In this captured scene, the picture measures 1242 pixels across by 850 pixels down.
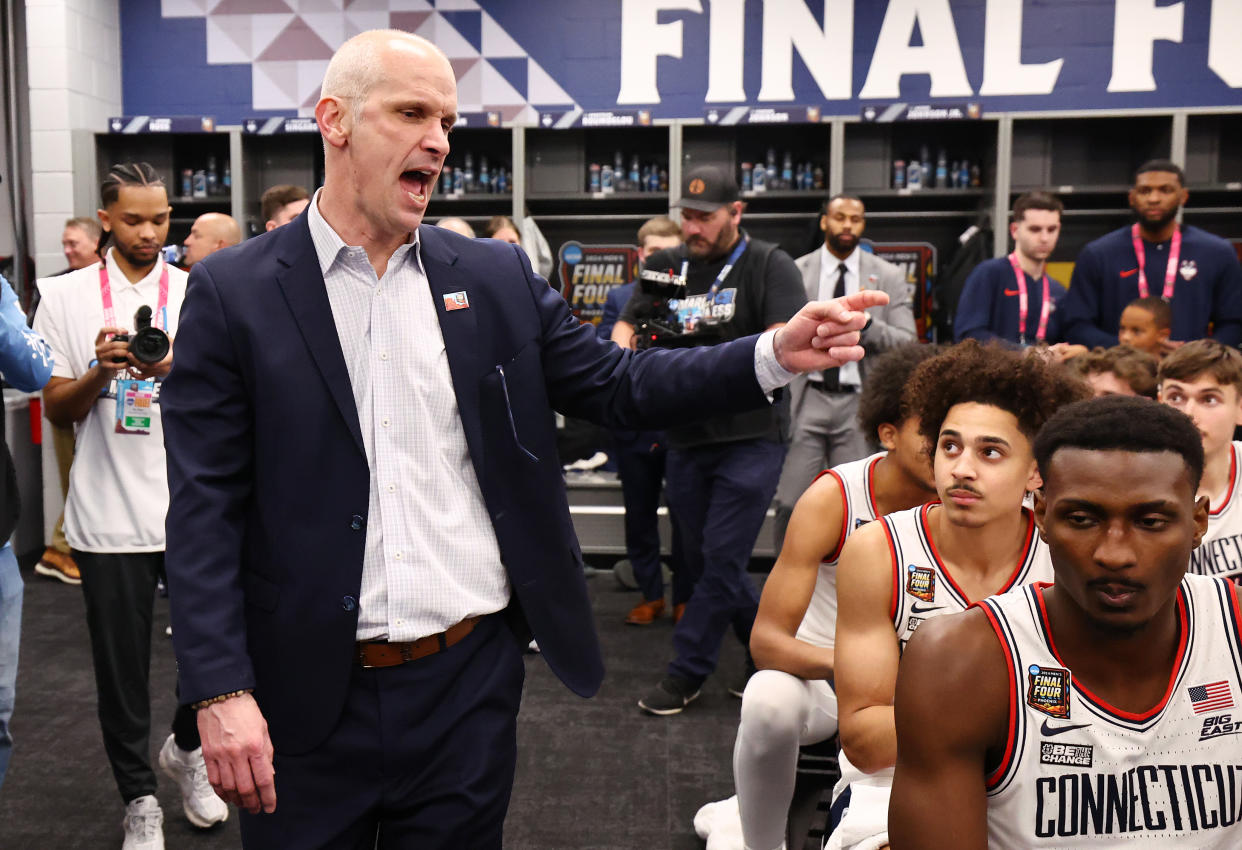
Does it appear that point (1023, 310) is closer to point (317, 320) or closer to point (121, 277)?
point (121, 277)

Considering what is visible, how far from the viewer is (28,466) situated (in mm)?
5840

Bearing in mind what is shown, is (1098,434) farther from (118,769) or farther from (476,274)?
(118,769)

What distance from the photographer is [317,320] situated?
155 cm

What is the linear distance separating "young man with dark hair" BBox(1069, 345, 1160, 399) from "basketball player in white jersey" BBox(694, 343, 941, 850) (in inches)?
39.9

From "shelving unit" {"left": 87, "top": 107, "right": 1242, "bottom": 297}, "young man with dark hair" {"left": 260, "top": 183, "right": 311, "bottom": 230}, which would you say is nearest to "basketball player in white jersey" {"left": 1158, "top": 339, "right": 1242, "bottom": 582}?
"young man with dark hair" {"left": 260, "top": 183, "right": 311, "bottom": 230}

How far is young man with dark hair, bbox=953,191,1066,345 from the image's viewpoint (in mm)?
4891

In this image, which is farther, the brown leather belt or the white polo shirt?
the white polo shirt

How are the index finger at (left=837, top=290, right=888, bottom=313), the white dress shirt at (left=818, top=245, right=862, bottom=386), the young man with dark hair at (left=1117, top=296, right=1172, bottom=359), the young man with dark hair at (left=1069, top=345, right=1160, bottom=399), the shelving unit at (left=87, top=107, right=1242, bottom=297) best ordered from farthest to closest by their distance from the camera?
the shelving unit at (left=87, top=107, right=1242, bottom=297)
the white dress shirt at (left=818, top=245, right=862, bottom=386)
the young man with dark hair at (left=1117, top=296, right=1172, bottom=359)
the young man with dark hair at (left=1069, top=345, right=1160, bottom=399)
the index finger at (left=837, top=290, right=888, bottom=313)

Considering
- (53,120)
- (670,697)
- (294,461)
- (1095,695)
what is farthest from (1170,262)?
(53,120)

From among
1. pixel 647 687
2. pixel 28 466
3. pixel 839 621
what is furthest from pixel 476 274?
pixel 28 466

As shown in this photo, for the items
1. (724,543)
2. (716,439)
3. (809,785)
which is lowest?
(809,785)

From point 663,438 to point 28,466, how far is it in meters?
3.44

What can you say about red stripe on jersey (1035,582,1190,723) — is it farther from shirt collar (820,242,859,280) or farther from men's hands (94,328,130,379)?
shirt collar (820,242,859,280)

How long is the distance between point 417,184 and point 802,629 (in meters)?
1.34
